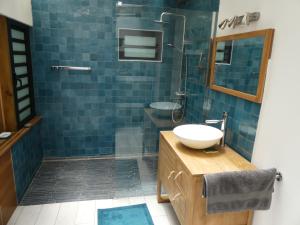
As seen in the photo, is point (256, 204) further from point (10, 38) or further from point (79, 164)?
point (10, 38)

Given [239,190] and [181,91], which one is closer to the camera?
[239,190]

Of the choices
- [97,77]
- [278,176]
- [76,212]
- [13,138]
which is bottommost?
[76,212]

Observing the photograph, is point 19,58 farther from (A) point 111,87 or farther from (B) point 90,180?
(B) point 90,180

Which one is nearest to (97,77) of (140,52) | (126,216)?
(140,52)

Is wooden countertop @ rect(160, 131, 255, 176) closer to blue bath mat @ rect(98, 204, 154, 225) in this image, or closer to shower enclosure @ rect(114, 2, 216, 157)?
blue bath mat @ rect(98, 204, 154, 225)

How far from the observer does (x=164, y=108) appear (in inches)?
114

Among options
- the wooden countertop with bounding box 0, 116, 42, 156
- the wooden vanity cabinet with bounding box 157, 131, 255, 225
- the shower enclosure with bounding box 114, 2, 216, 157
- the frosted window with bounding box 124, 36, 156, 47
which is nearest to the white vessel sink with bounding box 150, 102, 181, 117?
the shower enclosure with bounding box 114, 2, 216, 157

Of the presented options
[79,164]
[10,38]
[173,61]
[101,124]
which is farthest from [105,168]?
[10,38]

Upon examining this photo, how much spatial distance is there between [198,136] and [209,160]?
339mm

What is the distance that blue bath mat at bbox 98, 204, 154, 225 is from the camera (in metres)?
2.09

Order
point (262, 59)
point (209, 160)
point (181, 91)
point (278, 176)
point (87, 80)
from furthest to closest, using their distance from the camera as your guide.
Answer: point (87, 80)
point (181, 91)
point (209, 160)
point (262, 59)
point (278, 176)

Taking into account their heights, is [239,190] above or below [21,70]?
below

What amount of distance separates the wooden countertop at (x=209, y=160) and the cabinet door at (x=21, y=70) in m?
1.78

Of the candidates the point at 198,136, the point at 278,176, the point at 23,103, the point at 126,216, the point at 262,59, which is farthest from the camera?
the point at 23,103
